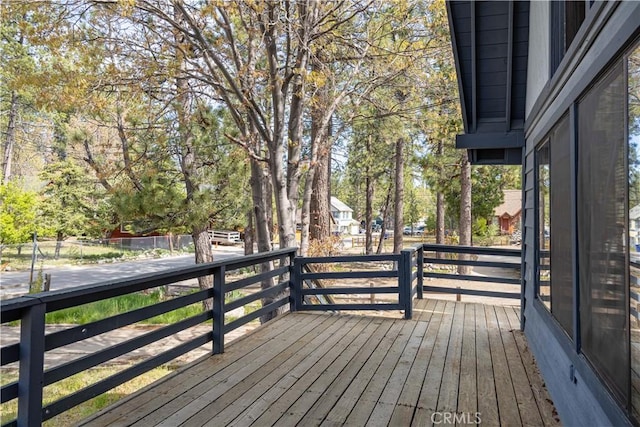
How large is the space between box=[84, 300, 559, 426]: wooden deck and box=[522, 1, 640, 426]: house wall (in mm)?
311

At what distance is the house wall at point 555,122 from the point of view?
1585 mm

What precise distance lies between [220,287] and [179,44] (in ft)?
14.6

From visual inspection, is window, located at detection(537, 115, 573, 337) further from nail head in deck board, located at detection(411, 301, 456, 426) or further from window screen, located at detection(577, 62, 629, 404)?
nail head in deck board, located at detection(411, 301, 456, 426)

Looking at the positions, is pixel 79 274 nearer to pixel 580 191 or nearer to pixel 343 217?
pixel 580 191

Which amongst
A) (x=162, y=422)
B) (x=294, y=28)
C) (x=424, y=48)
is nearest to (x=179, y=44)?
(x=294, y=28)

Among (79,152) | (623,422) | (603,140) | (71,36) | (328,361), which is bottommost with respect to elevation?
(328,361)

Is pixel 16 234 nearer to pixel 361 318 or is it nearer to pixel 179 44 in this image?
pixel 179 44

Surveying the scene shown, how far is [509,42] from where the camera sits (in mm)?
4199

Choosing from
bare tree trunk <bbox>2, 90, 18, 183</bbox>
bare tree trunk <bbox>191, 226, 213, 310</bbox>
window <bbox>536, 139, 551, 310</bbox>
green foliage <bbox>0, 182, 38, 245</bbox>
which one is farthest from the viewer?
bare tree trunk <bbox>2, 90, 18, 183</bbox>

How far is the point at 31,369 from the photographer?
2.04 meters

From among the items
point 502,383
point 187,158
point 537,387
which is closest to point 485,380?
point 502,383

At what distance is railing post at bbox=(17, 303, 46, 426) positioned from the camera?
202cm

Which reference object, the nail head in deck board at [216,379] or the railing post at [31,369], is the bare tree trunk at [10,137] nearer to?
the nail head in deck board at [216,379]

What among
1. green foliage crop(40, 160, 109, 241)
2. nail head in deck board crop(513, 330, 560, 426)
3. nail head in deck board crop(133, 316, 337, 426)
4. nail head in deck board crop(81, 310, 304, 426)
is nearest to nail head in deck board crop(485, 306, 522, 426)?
nail head in deck board crop(513, 330, 560, 426)
